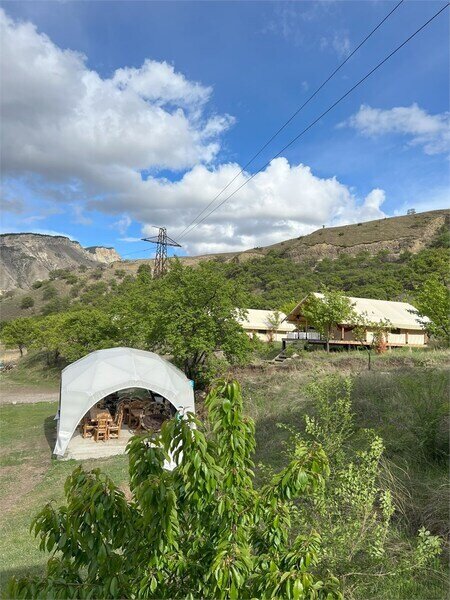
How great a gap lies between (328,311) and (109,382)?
60.9 feet

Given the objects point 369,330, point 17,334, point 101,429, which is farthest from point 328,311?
point 17,334

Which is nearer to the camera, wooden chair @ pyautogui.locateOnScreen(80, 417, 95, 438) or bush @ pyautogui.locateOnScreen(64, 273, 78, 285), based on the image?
wooden chair @ pyautogui.locateOnScreen(80, 417, 95, 438)

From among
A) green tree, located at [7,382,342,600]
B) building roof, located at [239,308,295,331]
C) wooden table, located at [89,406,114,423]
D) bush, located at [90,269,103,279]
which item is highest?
bush, located at [90,269,103,279]

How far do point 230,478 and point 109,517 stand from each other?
76cm

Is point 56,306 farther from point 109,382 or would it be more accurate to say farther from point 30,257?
point 30,257

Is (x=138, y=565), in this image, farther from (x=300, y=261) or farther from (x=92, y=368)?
(x=300, y=261)

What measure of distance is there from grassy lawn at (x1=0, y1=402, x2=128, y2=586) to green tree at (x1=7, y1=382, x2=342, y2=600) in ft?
7.56

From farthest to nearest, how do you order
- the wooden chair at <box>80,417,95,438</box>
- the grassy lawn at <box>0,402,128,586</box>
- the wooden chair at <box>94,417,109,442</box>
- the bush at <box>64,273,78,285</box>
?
the bush at <box>64,273,78,285</box>
the wooden chair at <box>80,417,95,438</box>
the wooden chair at <box>94,417,109,442</box>
the grassy lawn at <box>0,402,128,586</box>

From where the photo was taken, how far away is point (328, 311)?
27391 millimetres

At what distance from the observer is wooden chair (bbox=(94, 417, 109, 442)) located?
12.8 metres

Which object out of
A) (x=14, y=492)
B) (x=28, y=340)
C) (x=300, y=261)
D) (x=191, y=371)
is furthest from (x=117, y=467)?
(x=300, y=261)

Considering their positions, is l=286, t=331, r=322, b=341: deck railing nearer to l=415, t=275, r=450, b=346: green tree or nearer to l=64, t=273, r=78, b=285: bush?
l=415, t=275, r=450, b=346: green tree

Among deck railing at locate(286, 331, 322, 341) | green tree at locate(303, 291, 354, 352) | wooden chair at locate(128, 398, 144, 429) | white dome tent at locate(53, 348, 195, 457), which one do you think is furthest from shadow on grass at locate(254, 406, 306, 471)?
deck railing at locate(286, 331, 322, 341)

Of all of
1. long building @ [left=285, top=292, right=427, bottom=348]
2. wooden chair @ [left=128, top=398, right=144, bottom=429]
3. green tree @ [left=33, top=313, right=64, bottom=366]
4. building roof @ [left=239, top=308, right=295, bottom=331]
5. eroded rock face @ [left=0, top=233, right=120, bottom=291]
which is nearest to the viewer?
wooden chair @ [left=128, top=398, right=144, bottom=429]
